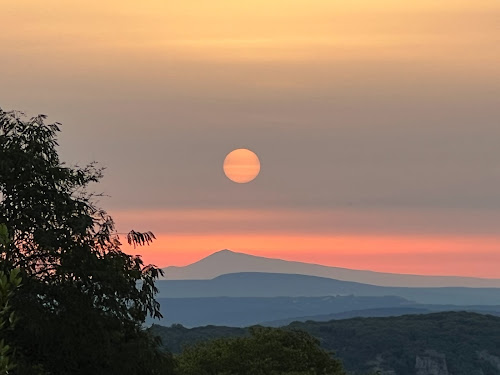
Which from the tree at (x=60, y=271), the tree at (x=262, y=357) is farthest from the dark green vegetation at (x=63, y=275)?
the tree at (x=262, y=357)

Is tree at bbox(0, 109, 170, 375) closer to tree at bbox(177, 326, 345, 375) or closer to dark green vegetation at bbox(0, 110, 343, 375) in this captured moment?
dark green vegetation at bbox(0, 110, 343, 375)

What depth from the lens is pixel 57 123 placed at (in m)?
50.2

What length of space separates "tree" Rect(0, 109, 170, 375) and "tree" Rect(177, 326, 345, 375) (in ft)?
127

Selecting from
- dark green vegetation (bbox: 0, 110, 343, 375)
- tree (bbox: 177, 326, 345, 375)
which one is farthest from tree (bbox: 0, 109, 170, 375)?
tree (bbox: 177, 326, 345, 375)

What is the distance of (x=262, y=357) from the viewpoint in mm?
92188

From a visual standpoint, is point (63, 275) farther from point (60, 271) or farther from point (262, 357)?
point (262, 357)

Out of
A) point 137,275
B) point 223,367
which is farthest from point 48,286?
point 223,367

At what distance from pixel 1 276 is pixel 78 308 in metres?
28.1

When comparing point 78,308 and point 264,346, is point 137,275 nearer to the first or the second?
point 78,308

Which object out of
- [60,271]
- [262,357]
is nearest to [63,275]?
[60,271]

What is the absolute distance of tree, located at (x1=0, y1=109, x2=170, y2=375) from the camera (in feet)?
157

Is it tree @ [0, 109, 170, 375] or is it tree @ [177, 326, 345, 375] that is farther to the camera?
tree @ [177, 326, 345, 375]

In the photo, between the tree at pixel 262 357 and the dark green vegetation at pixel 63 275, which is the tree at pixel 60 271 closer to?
the dark green vegetation at pixel 63 275

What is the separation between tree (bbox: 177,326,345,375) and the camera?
90062 millimetres
